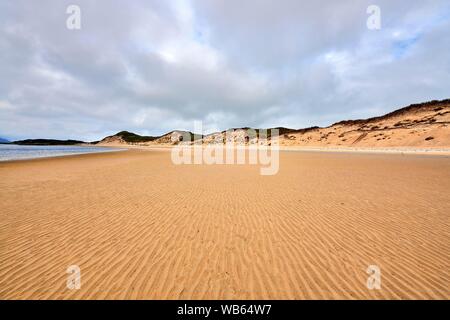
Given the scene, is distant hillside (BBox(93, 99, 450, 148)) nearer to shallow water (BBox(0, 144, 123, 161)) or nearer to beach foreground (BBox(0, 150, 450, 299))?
beach foreground (BBox(0, 150, 450, 299))

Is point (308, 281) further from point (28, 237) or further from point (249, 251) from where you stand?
point (28, 237)

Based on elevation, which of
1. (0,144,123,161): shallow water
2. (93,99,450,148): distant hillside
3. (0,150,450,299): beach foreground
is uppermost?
(93,99,450,148): distant hillside

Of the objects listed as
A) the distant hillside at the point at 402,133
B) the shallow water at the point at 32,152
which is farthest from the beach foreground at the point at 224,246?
the distant hillside at the point at 402,133

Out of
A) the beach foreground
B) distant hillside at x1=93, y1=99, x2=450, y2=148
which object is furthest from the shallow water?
distant hillside at x1=93, y1=99, x2=450, y2=148

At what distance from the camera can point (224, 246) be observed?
168 inches

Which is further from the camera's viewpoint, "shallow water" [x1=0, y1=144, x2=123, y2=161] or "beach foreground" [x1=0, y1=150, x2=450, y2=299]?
"shallow water" [x1=0, y1=144, x2=123, y2=161]

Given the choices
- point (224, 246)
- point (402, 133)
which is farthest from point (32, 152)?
point (402, 133)

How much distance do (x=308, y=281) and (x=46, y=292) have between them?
4.17m

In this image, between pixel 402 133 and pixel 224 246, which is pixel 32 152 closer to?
pixel 224 246

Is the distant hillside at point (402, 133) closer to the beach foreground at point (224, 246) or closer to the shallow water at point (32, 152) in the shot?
the beach foreground at point (224, 246)

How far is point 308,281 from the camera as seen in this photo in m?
3.21

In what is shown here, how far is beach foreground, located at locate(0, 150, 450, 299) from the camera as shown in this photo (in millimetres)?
3066
